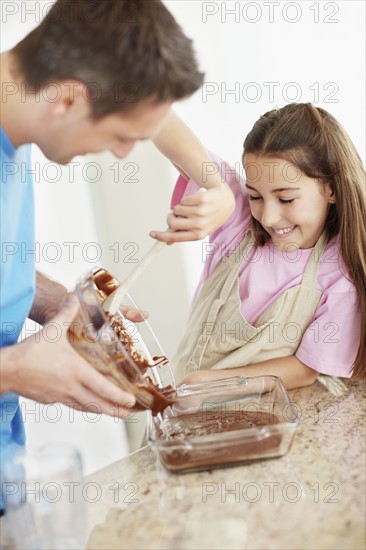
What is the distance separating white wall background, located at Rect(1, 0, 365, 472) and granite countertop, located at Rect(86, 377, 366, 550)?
3.55 feet

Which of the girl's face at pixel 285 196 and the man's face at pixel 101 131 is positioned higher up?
the man's face at pixel 101 131

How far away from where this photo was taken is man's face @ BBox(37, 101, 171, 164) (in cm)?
106

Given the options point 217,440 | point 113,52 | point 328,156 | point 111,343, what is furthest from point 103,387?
point 328,156

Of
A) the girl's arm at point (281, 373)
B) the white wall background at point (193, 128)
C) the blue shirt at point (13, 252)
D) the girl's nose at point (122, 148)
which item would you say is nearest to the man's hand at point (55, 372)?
the blue shirt at point (13, 252)

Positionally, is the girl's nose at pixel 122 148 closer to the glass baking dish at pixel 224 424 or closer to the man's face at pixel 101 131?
the man's face at pixel 101 131

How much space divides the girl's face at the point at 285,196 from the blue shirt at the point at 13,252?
52 cm

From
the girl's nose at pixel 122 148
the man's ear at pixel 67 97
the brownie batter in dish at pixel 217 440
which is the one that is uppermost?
the man's ear at pixel 67 97

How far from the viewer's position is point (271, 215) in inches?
61.9

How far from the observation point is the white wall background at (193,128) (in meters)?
2.17

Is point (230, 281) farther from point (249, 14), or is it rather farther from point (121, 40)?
point (249, 14)

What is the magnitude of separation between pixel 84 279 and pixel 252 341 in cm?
56

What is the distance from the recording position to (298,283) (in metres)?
1.60

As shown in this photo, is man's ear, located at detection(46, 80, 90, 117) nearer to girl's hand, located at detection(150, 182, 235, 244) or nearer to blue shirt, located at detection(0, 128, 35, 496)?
blue shirt, located at detection(0, 128, 35, 496)

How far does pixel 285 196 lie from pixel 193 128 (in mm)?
942
